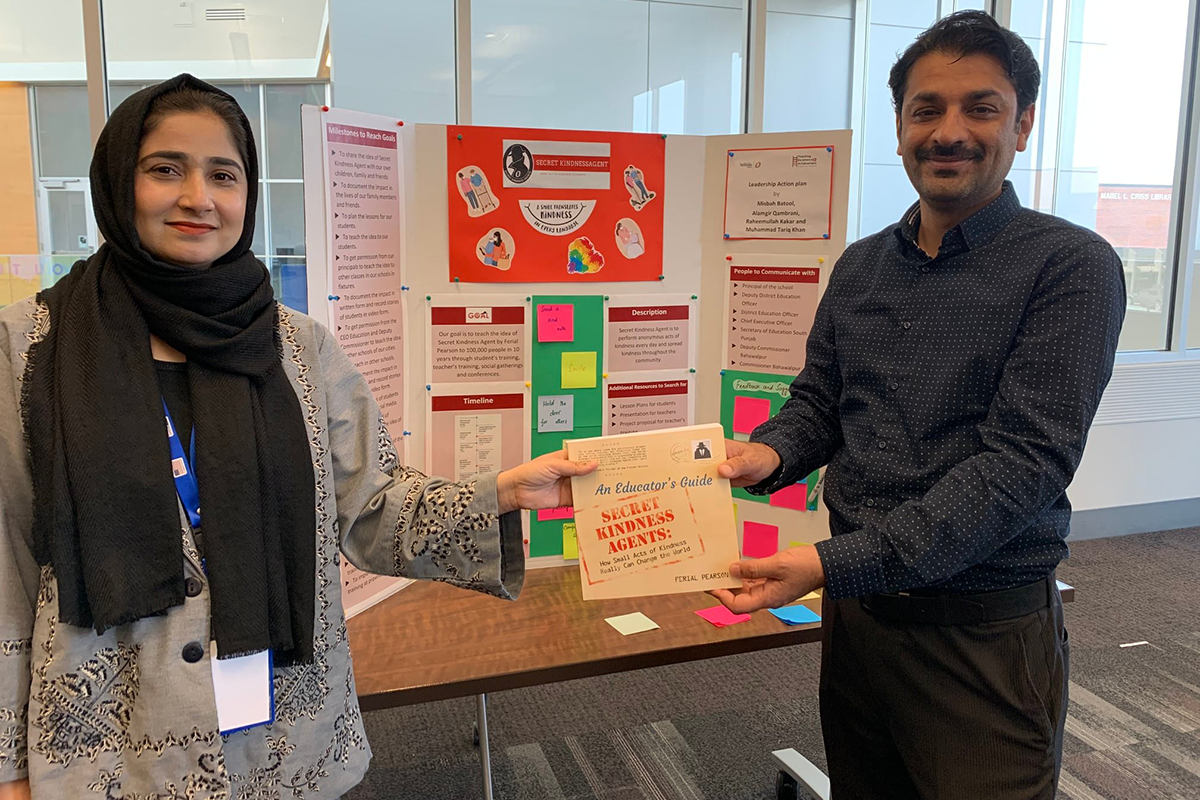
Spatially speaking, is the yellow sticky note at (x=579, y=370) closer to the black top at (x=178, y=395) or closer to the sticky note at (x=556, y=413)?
the sticky note at (x=556, y=413)

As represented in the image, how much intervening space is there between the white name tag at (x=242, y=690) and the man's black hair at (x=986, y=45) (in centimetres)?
147

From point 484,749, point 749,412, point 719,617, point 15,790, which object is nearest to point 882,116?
point 749,412

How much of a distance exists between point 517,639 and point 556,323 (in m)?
0.92

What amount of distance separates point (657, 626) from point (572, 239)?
1132 mm

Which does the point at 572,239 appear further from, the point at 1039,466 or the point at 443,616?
the point at 1039,466

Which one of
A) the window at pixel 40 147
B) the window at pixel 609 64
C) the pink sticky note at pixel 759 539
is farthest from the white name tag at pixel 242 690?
the window at pixel 609 64

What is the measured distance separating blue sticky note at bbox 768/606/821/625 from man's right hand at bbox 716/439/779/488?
69 centimetres

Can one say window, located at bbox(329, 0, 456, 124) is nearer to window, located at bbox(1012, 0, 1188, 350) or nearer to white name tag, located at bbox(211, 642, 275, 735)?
white name tag, located at bbox(211, 642, 275, 735)

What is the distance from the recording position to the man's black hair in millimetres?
1440

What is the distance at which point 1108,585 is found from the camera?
4422mm

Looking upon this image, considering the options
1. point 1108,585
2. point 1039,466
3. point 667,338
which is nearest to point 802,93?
point 667,338

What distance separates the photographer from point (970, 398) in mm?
1437

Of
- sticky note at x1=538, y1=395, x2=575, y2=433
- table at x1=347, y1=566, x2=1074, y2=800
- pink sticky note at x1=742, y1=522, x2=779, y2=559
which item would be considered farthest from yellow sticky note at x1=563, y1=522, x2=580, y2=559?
pink sticky note at x1=742, y1=522, x2=779, y2=559

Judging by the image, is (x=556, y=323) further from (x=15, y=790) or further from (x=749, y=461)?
(x=15, y=790)
